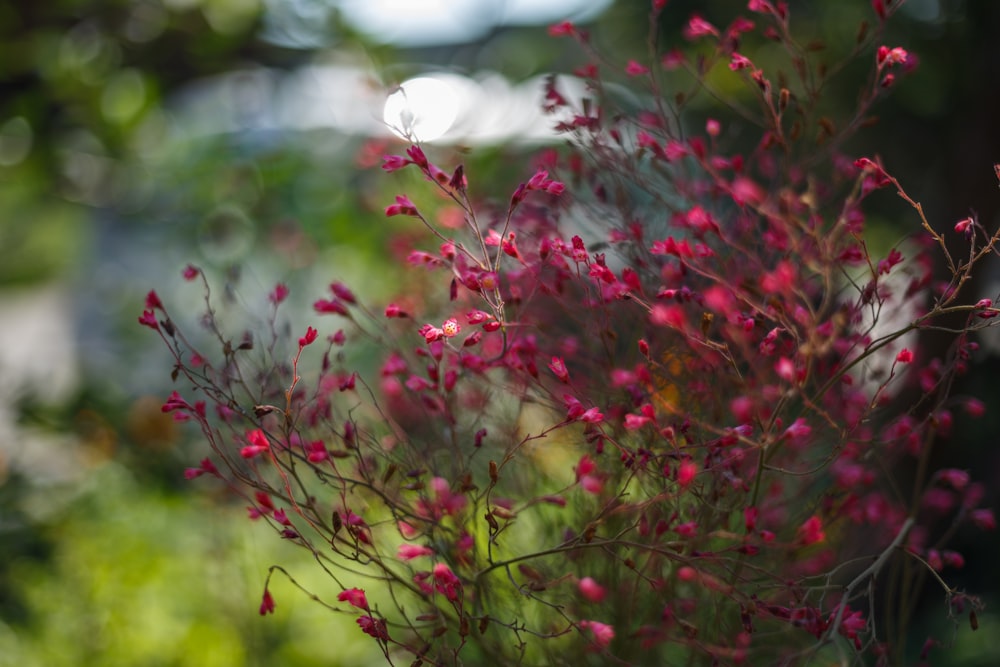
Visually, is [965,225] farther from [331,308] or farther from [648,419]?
[331,308]

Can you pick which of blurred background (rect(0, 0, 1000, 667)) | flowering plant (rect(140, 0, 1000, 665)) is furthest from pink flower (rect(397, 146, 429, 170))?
blurred background (rect(0, 0, 1000, 667))

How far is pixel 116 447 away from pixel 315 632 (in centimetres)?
101

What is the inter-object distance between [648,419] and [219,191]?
259 centimetres

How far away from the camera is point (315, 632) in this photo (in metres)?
2.35

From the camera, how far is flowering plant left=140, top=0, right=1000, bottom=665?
2.91 ft

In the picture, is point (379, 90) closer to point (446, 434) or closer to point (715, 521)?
point (446, 434)

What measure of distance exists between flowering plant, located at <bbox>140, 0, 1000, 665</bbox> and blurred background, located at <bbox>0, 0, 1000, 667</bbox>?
2.79ft

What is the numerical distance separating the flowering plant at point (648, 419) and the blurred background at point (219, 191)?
33.4 inches

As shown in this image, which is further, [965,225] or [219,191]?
[219,191]

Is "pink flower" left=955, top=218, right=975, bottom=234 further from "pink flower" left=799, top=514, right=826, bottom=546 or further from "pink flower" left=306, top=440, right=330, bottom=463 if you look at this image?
"pink flower" left=306, top=440, right=330, bottom=463

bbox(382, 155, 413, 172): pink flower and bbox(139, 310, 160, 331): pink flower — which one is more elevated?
bbox(382, 155, 413, 172): pink flower

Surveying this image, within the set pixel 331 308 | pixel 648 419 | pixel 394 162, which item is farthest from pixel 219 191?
pixel 648 419

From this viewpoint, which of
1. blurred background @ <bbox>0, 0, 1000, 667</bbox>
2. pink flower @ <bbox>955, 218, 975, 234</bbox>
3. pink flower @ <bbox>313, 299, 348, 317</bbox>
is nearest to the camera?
pink flower @ <bbox>955, 218, 975, 234</bbox>

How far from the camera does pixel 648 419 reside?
0.86 metres
